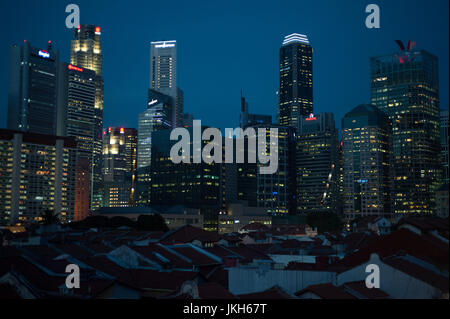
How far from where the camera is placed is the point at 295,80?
7510 inches

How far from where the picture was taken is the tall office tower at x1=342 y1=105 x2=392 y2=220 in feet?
233

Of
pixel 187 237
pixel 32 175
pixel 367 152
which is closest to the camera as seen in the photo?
pixel 187 237

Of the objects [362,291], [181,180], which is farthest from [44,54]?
[362,291]

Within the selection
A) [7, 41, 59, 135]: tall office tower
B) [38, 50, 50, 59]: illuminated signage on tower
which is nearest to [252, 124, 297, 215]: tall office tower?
[7, 41, 59, 135]: tall office tower

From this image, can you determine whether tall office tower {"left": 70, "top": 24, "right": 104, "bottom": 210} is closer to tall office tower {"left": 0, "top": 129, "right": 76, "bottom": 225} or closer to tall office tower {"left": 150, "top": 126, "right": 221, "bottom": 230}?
tall office tower {"left": 0, "top": 129, "right": 76, "bottom": 225}

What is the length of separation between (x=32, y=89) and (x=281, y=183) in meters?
68.1

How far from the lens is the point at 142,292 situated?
15633mm

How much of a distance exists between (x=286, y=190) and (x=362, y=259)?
4943 inches

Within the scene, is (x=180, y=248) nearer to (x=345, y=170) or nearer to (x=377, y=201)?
(x=377, y=201)

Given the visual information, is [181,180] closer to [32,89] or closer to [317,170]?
[317,170]

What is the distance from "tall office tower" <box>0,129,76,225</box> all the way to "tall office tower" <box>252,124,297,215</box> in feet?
160

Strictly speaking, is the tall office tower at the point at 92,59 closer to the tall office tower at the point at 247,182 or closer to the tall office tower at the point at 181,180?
the tall office tower at the point at 247,182

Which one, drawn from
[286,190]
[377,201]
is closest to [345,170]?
[377,201]

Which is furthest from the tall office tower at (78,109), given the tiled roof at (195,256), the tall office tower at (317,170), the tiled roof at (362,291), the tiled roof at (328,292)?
the tiled roof at (362,291)
